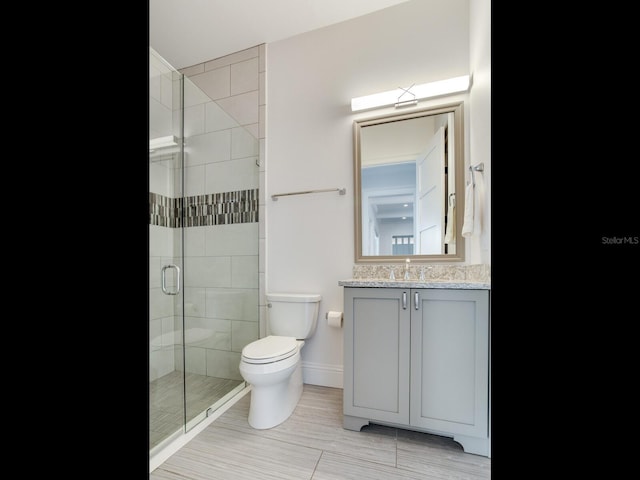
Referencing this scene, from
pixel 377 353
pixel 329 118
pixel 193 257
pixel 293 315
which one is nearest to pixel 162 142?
pixel 193 257

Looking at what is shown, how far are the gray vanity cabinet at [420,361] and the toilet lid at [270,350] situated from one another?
343 mm

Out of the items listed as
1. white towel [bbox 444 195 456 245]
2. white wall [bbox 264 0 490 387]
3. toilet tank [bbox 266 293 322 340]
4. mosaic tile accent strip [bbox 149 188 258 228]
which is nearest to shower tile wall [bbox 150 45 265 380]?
mosaic tile accent strip [bbox 149 188 258 228]

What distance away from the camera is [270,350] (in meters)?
1.61

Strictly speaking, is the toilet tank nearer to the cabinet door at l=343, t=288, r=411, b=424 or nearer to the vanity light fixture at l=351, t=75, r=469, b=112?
the cabinet door at l=343, t=288, r=411, b=424

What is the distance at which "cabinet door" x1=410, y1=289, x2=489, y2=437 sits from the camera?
4.41ft

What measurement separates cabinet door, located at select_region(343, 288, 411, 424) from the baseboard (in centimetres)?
52

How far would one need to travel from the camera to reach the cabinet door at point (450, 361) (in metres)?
1.34

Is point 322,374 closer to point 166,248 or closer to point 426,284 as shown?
point 426,284

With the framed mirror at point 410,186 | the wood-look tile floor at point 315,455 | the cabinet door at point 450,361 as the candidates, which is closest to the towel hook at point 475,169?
the framed mirror at point 410,186

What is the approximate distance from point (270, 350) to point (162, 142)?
4.55 feet
